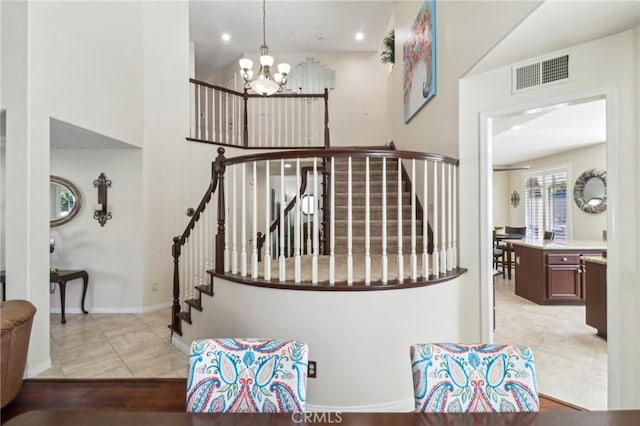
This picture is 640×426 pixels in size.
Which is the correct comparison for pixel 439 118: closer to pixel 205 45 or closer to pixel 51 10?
pixel 51 10

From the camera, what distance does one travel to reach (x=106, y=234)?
14.2 ft

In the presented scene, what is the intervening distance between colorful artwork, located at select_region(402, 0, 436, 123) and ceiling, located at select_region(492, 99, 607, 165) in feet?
2.78

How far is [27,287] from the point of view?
2.63 meters

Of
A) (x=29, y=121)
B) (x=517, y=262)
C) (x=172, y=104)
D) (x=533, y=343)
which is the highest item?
(x=172, y=104)

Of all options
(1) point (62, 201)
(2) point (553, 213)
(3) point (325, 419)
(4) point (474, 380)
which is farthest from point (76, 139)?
(2) point (553, 213)

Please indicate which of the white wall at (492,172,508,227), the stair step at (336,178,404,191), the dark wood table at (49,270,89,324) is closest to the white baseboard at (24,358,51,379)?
the dark wood table at (49,270,89,324)

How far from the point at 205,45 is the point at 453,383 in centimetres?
779

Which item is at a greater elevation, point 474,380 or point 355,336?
point 474,380

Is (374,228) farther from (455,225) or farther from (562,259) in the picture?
(562,259)

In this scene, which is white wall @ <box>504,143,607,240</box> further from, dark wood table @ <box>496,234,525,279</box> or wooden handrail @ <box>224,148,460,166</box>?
wooden handrail @ <box>224,148,460,166</box>

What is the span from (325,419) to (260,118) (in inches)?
229

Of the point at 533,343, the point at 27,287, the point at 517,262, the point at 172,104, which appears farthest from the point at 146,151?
the point at 517,262

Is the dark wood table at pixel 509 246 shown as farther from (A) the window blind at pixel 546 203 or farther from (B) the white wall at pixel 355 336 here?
(B) the white wall at pixel 355 336

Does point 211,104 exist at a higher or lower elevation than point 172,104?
higher
